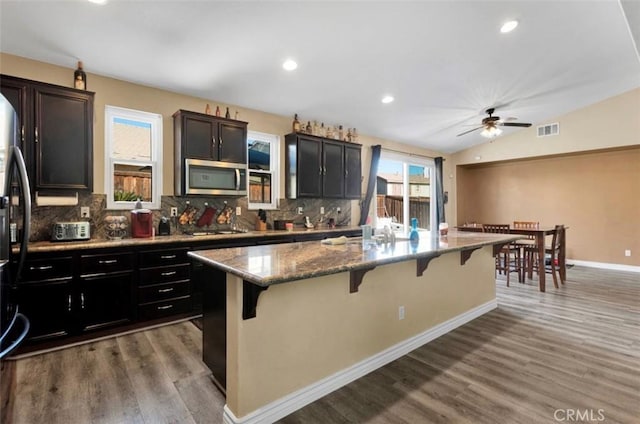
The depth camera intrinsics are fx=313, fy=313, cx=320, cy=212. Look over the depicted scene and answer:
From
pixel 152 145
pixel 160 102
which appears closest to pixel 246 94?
pixel 160 102

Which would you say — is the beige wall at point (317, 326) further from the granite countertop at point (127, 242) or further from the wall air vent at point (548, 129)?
the wall air vent at point (548, 129)

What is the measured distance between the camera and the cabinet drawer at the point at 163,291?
3188 millimetres

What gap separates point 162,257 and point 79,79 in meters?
2.01

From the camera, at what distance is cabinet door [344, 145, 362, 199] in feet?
17.7

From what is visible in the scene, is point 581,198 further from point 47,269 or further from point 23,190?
point 47,269

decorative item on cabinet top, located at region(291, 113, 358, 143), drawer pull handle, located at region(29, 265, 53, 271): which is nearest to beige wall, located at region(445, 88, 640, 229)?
decorative item on cabinet top, located at region(291, 113, 358, 143)

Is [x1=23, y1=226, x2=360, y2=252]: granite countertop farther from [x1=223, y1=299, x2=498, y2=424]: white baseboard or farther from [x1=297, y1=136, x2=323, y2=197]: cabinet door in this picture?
[x1=223, y1=299, x2=498, y2=424]: white baseboard

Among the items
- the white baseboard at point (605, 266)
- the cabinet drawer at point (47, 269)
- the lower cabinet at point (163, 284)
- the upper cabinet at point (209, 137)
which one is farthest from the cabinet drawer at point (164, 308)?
the white baseboard at point (605, 266)

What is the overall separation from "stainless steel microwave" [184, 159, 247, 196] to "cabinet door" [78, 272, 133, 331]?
1232mm

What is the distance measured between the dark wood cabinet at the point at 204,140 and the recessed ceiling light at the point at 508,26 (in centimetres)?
321

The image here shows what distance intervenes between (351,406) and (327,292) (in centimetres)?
72

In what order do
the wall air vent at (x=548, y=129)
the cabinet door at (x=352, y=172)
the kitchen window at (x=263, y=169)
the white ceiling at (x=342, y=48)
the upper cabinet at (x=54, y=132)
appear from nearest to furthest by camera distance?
the white ceiling at (x=342, y=48)
the upper cabinet at (x=54, y=132)
the kitchen window at (x=263, y=169)
the cabinet door at (x=352, y=172)
the wall air vent at (x=548, y=129)

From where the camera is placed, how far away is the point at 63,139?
3.04 m

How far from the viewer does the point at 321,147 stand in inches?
198
